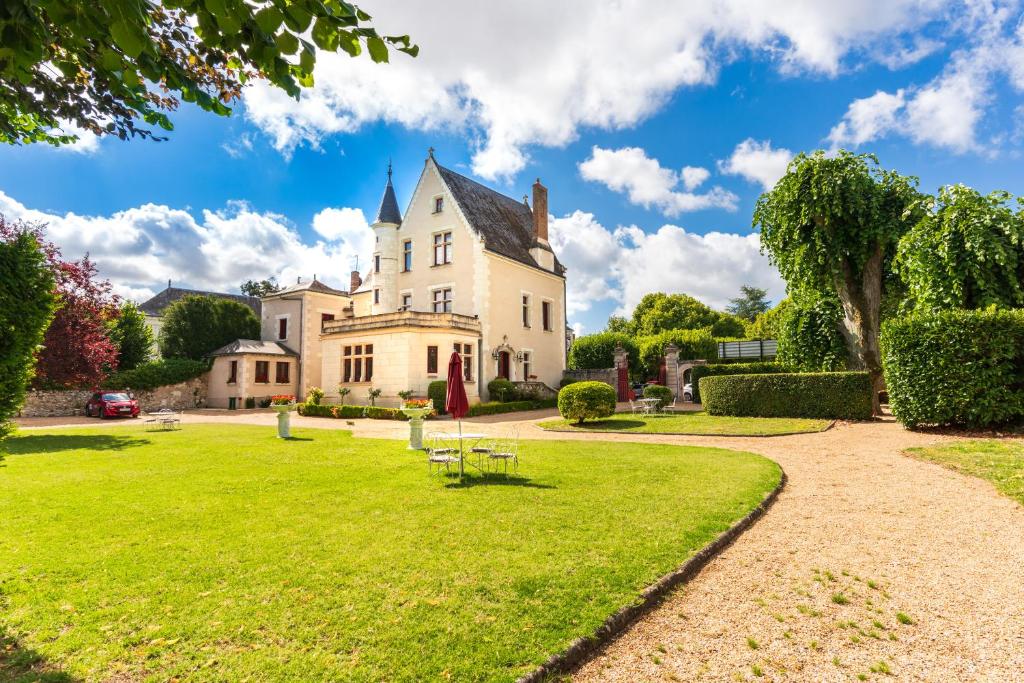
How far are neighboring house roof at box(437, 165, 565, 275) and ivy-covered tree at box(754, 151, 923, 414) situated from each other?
46.6 feet

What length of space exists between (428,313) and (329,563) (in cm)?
1974

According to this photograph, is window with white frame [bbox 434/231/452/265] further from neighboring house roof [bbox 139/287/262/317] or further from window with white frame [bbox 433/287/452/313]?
neighboring house roof [bbox 139/287/262/317]

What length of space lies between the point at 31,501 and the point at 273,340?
94.5ft

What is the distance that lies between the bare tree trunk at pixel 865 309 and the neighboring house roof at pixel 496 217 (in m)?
15.9

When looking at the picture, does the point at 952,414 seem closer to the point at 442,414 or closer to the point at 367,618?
the point at 367,618

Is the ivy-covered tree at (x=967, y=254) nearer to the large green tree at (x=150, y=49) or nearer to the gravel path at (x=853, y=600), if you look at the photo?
the gravel path at (x=853, y=600)

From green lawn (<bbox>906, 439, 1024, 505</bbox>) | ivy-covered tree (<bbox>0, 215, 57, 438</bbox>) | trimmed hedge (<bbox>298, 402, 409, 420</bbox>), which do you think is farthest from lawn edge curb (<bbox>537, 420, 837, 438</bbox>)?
ivy-covered tree (<bbox>0, 215, 57, 438</bbox>)

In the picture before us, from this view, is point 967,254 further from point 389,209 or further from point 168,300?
point 168,300

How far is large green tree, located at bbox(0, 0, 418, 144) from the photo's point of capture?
2.50 m

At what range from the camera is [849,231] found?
17.4 m

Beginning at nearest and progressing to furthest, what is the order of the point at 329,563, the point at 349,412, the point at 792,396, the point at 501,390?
the point at 329,563 < the point at 792,396 < the point at 349,412 < the point at 501,390

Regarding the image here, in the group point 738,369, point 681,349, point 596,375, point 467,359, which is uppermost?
point 681,349

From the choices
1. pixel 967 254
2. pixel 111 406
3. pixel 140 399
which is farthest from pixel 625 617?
pixel 140 399

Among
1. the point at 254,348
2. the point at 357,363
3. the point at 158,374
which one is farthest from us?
the point at 254,348
